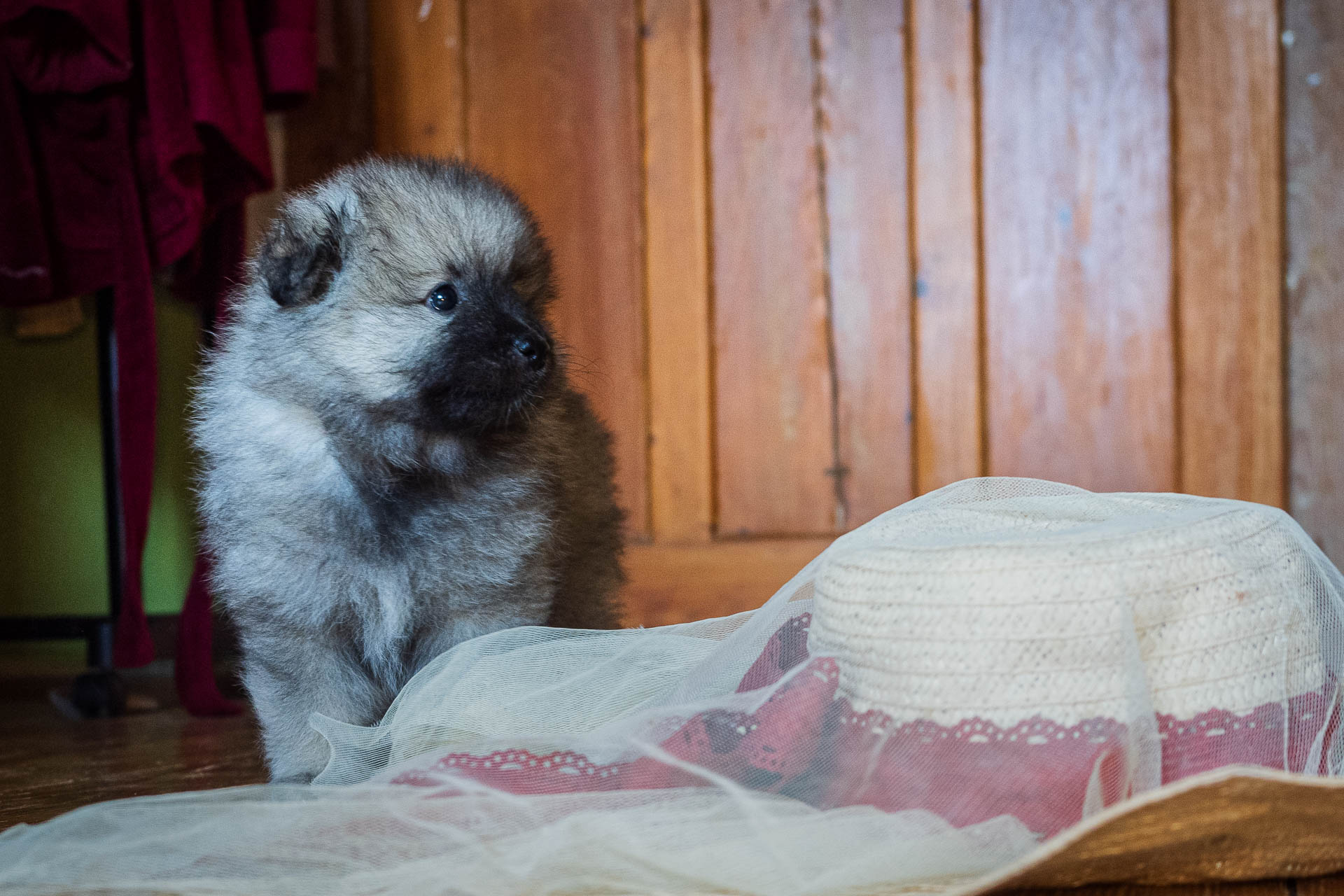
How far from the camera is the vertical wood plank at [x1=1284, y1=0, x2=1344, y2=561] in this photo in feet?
7.77

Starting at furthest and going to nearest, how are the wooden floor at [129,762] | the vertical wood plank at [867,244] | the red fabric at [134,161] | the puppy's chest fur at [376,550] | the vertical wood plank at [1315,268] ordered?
the vertical wood plank at [867,244] → the vertical wood plank at [1315,268] → the red fabric at [134,161] → the puppy's chest fur at [376,550] → the wooden floor at [129,762]

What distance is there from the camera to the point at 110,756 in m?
1.70

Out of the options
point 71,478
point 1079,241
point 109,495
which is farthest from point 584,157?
point 71,478

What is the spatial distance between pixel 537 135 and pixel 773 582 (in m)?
1.19

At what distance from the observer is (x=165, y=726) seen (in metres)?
1.97

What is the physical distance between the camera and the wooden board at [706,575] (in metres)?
2.53

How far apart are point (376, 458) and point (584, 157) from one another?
1440 mm

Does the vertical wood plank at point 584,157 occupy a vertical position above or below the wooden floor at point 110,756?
above

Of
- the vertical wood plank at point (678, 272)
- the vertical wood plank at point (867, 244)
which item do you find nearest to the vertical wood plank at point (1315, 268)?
the vertical wood plank at point (867, 244)

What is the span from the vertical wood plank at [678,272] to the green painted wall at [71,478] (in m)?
1.11

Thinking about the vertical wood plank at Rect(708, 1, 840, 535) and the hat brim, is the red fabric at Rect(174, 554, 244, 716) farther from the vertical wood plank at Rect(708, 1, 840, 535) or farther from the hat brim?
the hat brim

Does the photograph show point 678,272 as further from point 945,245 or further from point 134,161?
point 134,161

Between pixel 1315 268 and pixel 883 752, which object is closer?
pixel 883 752

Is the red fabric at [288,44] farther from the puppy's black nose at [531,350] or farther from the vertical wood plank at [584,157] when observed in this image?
the puppy's black nose at [531,350]
